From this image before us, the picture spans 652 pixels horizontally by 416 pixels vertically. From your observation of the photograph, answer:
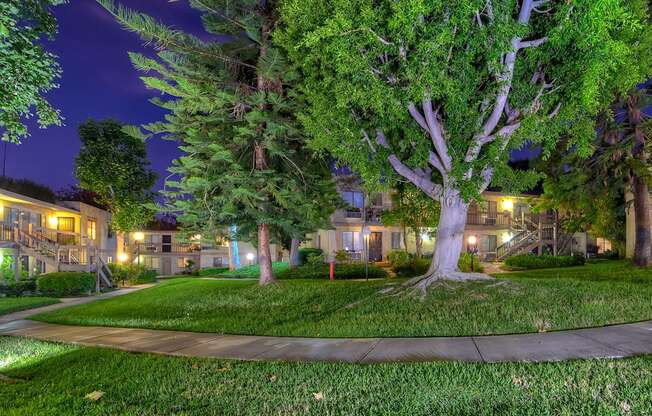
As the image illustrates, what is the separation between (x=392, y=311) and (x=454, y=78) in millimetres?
5290

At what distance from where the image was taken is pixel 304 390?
4.80 m

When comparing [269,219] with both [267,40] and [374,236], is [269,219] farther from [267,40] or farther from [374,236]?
[374,236]

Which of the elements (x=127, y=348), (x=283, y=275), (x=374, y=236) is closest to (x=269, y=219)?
(x=127, y=348)

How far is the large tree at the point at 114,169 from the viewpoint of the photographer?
99.1 feet

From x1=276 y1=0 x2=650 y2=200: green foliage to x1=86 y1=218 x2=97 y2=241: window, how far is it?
26349mm

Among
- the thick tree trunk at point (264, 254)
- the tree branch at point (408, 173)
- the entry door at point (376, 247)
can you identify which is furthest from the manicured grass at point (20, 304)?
the entry door at point (376, 247)

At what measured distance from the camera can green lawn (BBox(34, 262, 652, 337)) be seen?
7.85 m

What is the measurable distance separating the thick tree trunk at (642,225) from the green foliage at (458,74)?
27.2 feet

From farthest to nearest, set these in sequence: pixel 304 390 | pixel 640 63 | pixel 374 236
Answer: pixel 374 236, pixel 640 63, pixel 304 390

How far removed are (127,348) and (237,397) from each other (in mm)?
3812

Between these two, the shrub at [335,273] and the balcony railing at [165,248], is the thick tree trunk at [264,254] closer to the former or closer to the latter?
the shrub at [335,273]

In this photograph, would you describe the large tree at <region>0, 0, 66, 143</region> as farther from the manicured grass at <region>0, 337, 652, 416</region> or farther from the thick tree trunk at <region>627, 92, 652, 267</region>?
the thick tree trunk at <region>627, 92, 652, 267</region>

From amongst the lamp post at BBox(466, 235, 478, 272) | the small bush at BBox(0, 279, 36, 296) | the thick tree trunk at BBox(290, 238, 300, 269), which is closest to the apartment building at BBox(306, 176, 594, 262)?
the lamp post at BBox(466, 235, 478, 272)

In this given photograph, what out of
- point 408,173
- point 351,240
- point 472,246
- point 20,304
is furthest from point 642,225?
point 20,304
